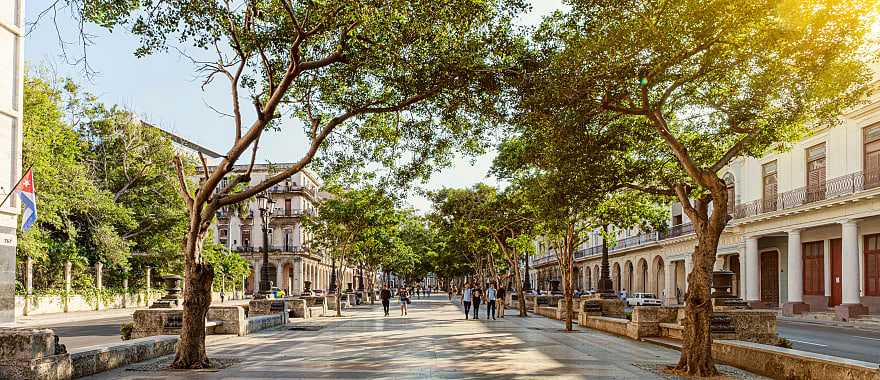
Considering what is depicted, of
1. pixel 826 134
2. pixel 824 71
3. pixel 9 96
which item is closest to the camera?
pixel 824 71

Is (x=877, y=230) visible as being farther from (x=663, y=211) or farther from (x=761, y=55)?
(x=761, y=55)

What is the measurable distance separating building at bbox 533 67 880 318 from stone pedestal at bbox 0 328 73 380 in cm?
2343

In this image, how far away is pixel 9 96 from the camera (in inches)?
1141

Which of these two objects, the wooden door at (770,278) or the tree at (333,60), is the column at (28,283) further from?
the wooden door at (770,278)

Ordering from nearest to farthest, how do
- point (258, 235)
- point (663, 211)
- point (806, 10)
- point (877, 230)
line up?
point (806, 10) < point (663, 211) < point (877, 230) < point (258, 235)

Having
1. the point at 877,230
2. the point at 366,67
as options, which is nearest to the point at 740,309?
the point at 366,67

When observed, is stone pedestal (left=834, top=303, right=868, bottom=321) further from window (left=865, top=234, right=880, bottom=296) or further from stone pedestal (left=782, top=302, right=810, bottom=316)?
stone pedestal (left=782, top=302, right=810, bottom=316)

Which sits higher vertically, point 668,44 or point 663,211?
point 668,44

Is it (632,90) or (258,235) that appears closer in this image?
(632,90)

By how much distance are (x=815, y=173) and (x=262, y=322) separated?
28.2 m

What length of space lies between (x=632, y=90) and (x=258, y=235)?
271 ft

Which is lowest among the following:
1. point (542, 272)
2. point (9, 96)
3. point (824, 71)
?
point (542, 272)

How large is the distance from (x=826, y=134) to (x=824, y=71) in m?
26.3

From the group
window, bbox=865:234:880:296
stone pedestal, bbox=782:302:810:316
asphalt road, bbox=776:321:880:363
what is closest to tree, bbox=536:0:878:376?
asphalt road, bbox=776:321:880:363
